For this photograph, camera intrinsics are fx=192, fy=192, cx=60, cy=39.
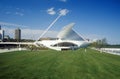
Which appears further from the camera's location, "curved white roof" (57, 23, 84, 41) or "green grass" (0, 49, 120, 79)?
"curved white roof" (57, 23, 84, 41)

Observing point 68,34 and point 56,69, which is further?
point 68,34

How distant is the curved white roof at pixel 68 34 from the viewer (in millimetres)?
92169

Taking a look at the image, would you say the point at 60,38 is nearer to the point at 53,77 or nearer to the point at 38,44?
the point at 38,44

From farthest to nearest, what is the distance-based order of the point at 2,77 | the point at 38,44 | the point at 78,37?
the point at 78,37 < the point at 38,44 < the point at 2,77

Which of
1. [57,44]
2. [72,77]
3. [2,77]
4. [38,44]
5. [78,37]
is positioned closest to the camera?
[2,77]

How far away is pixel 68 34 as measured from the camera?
98.6 meters

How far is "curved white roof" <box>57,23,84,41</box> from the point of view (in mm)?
92169

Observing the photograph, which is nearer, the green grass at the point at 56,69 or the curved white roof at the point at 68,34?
the green grass at the point at 56,69

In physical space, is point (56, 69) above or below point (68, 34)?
below

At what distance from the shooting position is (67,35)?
3900 inches

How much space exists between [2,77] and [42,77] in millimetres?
2475

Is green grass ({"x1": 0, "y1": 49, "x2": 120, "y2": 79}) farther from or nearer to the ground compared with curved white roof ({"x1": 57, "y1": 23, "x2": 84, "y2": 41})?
nearer to the ground

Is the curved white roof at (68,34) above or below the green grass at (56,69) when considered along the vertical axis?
above

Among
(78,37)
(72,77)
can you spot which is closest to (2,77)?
(72,77)
